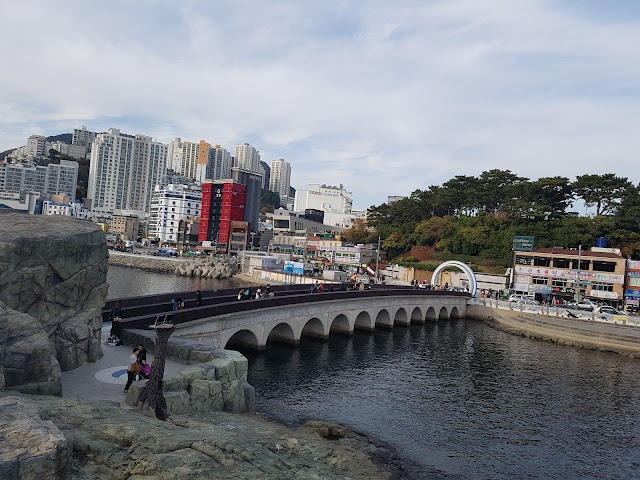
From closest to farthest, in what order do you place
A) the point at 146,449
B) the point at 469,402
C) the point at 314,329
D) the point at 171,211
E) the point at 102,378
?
the point at 146,449
the point at 102,378
the point at 469,402
the point at 314,329
the point at 171,211

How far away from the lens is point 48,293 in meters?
21.6

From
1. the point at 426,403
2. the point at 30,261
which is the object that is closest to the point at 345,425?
the point at 426,403

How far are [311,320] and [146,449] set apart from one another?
36898 millimetres

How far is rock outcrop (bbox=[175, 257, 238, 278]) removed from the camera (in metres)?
121

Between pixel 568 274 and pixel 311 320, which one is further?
pixel 568 274

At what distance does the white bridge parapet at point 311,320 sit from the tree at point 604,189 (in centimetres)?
4808

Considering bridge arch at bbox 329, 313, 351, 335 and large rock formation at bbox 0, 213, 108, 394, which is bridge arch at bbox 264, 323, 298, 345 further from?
large rock formation at bbox 0, 213, 108, 394

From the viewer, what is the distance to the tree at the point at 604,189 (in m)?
99.4

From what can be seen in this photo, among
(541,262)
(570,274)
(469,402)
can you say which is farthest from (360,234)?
(469,402)

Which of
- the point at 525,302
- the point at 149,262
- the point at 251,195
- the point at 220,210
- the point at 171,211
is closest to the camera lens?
the point at 525,302

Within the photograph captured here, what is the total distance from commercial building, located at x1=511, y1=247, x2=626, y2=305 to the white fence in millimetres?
15334

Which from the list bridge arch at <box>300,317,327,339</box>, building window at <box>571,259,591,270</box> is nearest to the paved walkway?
bridge arch at <box>300,317,327,339</box>

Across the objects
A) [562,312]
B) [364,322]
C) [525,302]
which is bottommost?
[364,322]

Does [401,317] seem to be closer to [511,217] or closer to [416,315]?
[416,315]
